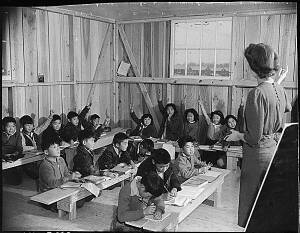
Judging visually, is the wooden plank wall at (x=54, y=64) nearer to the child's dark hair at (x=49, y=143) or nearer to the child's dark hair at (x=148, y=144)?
the child's dark hair at (x=49, y=143)

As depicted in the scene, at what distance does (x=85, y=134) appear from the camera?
63.7 inches

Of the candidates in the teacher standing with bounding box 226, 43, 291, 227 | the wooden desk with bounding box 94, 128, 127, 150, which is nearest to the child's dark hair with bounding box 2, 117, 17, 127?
the wooden desk with bounding box 94, 128, 127, 150

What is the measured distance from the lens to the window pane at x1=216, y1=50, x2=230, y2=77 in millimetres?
1433

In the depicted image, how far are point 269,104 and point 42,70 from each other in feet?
2.90

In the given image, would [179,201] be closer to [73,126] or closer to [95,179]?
[95,179]

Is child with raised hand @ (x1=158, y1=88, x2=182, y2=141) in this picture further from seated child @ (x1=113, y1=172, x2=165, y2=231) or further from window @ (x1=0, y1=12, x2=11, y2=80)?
window @ (x1=0, y1=12, x2=11, y2=80)

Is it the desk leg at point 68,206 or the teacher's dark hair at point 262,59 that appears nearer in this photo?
the teacher's dark hair at point 262,59

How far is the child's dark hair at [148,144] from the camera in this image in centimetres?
154

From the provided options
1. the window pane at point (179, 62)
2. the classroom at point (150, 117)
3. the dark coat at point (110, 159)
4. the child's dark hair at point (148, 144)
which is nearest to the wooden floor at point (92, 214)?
the classroom at point (150, 117)

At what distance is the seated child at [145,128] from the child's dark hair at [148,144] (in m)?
0.02

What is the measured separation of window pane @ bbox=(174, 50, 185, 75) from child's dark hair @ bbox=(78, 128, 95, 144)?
43 cm

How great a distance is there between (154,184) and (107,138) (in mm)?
275

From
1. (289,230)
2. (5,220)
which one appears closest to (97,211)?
(5,220)

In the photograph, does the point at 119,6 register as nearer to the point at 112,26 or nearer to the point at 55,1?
the point at 112,26
